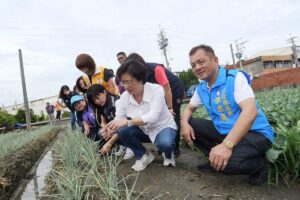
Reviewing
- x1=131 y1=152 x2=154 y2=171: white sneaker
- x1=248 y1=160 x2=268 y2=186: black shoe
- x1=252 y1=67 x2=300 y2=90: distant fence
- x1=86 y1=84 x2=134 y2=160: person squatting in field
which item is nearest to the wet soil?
x1=86 y1=84 x2=134 y2=160: person squatting in field

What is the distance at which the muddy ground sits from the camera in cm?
212

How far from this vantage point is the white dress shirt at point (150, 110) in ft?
8.69

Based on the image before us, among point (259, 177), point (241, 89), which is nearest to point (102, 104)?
point (241, 89)

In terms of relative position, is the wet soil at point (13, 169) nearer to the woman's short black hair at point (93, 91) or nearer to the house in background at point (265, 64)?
the woman's short black hair at point (93, 91)

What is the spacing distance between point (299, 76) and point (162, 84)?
18.4m

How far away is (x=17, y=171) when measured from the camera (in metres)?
3.83

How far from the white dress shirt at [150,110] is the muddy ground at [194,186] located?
36 centimetres

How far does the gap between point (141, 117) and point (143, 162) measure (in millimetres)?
473

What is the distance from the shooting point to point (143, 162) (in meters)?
2.84

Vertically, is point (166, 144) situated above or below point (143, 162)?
above

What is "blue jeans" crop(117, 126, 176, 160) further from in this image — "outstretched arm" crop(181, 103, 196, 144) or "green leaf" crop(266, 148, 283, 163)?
"green leaf" crop(266, 148, 283, 163)

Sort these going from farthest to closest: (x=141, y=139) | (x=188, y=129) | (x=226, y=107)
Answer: (x=141, y=139) → (x=188, y=129) → (x=226, y=107)

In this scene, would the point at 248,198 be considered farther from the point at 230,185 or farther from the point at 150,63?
the point at 150,63

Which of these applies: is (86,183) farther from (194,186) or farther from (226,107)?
(226,107)
